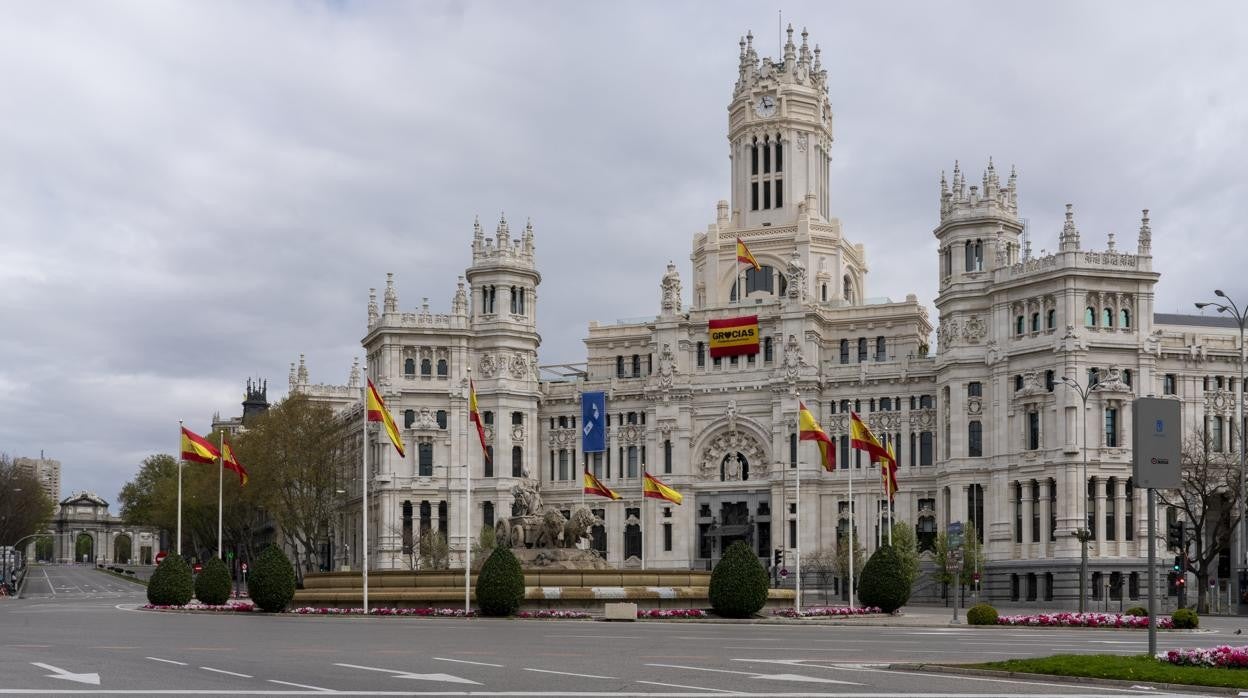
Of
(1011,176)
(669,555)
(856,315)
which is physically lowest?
(669,555)

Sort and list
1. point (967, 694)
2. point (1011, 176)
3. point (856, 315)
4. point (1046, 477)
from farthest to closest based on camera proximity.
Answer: point (856, 315) → point (1011, 176) → point (1046, 477) → point (967, 694)

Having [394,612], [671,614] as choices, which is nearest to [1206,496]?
[671,614]

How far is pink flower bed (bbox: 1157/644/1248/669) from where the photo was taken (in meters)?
32.4

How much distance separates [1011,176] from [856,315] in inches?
715

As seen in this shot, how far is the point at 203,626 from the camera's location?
57344 mm

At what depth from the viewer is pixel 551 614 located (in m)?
67.8

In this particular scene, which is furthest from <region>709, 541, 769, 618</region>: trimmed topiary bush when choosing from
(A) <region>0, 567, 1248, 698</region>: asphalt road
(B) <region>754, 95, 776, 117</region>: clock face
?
(B) <region>754, 95, 776, 117</region>: clock face

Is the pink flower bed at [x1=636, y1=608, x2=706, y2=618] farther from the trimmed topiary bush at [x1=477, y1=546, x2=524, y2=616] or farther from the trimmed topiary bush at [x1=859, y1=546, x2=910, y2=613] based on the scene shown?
the trimmed topiary bush at [x1=859, y1=546, x2=910, y2=613]

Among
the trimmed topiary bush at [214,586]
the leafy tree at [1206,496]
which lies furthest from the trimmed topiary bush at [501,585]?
the leafy tree at [1206,496]

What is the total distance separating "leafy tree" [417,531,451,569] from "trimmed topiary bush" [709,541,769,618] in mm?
59372

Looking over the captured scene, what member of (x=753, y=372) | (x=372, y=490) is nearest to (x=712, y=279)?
(x=753, y=372)

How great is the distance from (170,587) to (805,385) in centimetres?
6076

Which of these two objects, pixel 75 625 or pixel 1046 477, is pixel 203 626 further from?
pixel 1046 477

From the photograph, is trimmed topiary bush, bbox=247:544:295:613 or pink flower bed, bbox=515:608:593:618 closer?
pink flower bed, bbox=515:608:593:618
